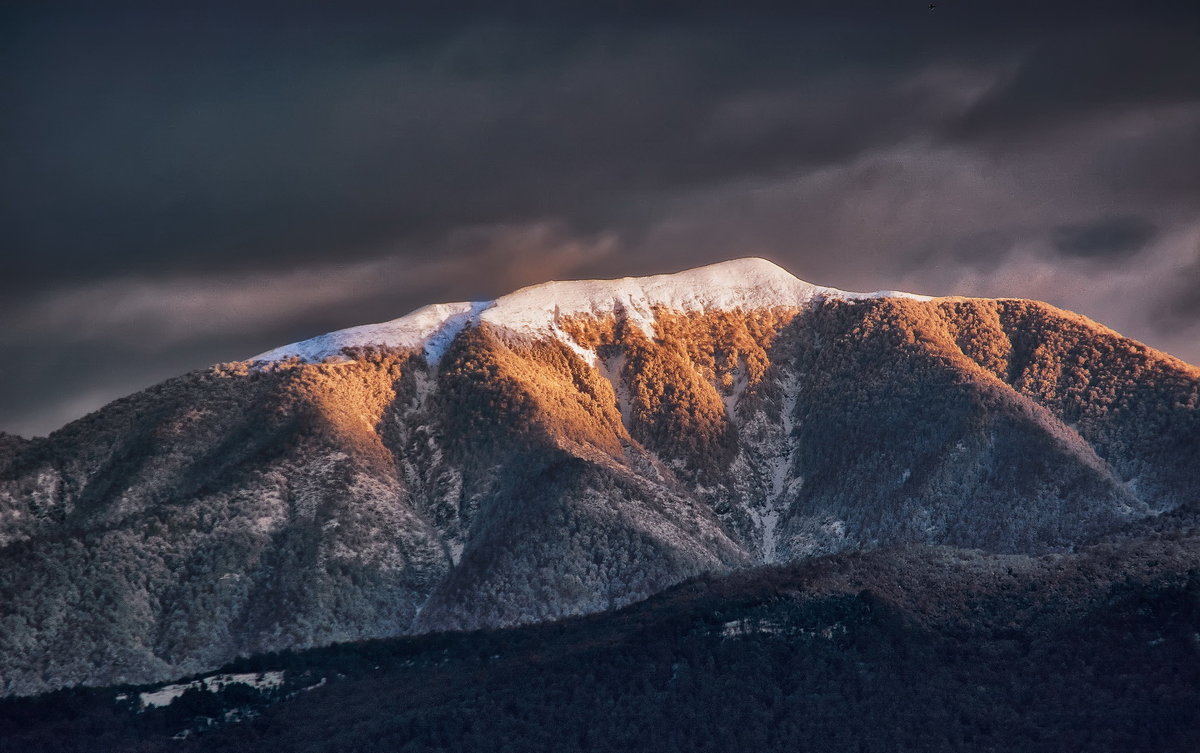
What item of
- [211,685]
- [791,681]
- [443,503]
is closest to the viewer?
[791,681]

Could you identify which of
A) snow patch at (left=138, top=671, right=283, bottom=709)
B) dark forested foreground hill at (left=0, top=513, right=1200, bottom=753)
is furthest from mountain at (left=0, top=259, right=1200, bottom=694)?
dark forested foreground hill at (left=0, top=513, right=1200, bottom=753)

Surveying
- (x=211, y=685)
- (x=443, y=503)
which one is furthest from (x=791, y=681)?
(x=443, y=503)

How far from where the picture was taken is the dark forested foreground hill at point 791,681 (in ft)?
402

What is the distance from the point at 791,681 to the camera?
130 m

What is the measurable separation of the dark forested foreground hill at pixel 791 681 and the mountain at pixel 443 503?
13.1 metres

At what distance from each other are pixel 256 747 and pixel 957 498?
9019 centimetres

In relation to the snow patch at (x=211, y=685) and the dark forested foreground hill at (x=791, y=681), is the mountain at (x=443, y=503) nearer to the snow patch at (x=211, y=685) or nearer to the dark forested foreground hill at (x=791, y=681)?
the snow patch at (x=211, y=685)

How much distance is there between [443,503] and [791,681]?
66.3 metres

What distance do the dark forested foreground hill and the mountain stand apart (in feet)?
43.0

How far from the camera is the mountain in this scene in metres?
160

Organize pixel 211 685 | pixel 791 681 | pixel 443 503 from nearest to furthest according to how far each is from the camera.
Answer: pixel 791 681, pixel 211 685, pixel 443 503

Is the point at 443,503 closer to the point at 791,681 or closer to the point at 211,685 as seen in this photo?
the point at 211,685

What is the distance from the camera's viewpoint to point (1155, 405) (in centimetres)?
18938

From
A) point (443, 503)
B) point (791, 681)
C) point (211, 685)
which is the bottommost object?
point (791, 681)
